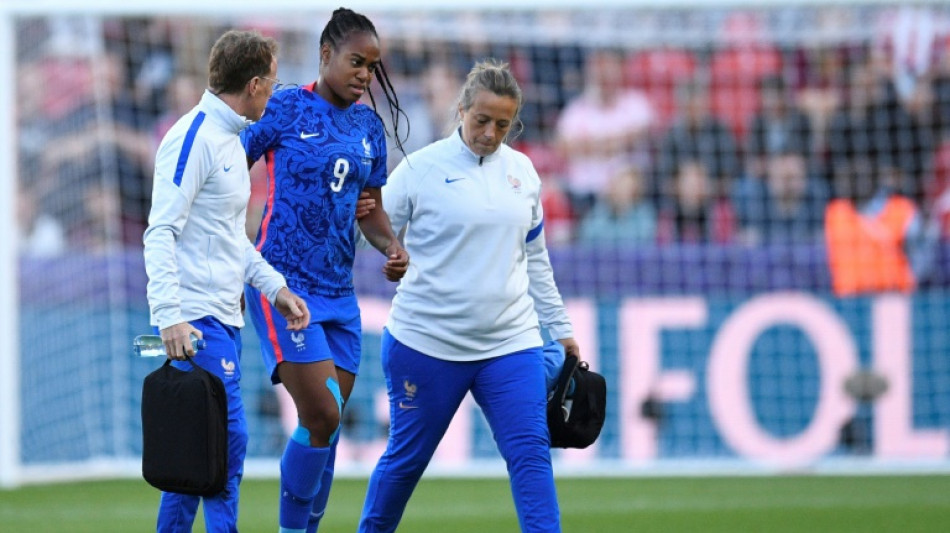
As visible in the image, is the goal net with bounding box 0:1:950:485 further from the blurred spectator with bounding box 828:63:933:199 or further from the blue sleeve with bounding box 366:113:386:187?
the blue sleeve with bounding box 366:113:386:187

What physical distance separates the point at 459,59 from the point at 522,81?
0.55 metres

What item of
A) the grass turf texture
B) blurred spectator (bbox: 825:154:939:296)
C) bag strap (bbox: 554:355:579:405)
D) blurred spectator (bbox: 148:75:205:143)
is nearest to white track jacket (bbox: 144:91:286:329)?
bag strap (bbox: 554:355:579:405)

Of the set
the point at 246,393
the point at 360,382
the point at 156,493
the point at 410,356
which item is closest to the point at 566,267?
the point at 360,382

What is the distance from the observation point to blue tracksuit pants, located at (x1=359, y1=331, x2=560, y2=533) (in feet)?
20.4

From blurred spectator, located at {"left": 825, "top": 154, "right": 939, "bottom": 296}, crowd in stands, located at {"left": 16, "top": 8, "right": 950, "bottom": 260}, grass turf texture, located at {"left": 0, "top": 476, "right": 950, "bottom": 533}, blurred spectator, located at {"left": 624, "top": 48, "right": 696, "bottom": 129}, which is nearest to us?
grass turf texture, located at {"left": 0, "top": 476, "right": 950, "bottom": 533}

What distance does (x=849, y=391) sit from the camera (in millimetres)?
12016

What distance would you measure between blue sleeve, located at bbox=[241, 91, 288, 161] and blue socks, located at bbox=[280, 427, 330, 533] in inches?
42.9

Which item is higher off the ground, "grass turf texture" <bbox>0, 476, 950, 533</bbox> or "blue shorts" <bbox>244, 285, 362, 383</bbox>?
"blue shorts" <bbox>244, 285, 362, 383</bbox>

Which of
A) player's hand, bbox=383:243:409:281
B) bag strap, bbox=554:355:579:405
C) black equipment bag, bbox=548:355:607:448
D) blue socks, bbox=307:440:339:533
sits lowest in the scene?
blue socks, bbox=307:440:339:533

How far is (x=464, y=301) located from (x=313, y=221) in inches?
26.6

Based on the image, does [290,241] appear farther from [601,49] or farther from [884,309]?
[601,49]

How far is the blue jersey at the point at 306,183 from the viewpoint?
21.0 feet

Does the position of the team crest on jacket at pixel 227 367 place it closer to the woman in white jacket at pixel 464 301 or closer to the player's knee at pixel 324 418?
the player's knee at pixel 324 418

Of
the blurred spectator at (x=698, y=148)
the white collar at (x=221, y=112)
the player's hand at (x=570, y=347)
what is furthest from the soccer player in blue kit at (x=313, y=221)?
the blurred spectator at (x=698, y=148)
